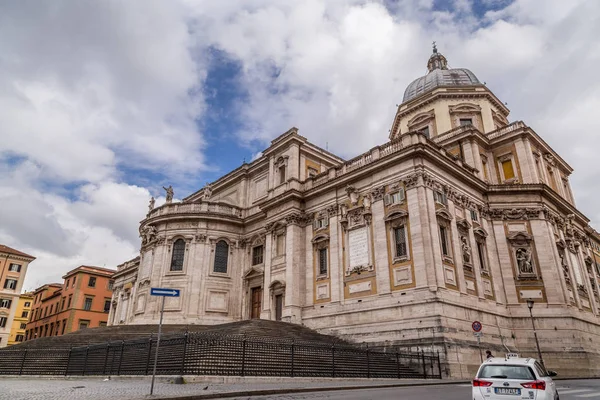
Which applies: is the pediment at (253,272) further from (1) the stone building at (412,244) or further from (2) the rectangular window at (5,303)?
(2) the rectangular window at (5,303)

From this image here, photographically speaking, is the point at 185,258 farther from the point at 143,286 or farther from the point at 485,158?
the point at 485,158

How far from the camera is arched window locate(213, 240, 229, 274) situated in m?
33.4

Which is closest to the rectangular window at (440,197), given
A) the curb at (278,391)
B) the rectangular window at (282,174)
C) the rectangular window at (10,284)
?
the curb at (278,391)

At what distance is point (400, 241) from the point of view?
2339 cm

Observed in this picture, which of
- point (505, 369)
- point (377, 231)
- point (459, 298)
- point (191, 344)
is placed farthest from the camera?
point (377, 231)

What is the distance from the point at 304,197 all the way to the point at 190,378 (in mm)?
18428

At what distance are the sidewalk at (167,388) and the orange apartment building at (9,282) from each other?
4433 cm

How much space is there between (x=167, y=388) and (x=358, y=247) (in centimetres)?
1598

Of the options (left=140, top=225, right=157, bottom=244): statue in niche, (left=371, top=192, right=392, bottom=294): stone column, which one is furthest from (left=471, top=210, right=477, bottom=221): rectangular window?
(left=140, top=225, right=157, bottom=244): statue in niche

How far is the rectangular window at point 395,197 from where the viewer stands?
2383 centimetres

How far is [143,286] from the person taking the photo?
3344 cm

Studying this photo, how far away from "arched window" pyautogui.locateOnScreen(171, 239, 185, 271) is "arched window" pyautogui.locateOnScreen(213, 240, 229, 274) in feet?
8.70

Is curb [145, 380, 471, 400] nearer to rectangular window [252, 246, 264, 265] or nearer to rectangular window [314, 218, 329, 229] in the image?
rectangular window [314, 218, 329, 229]

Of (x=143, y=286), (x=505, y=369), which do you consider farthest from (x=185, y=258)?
(x=505, y=369)
